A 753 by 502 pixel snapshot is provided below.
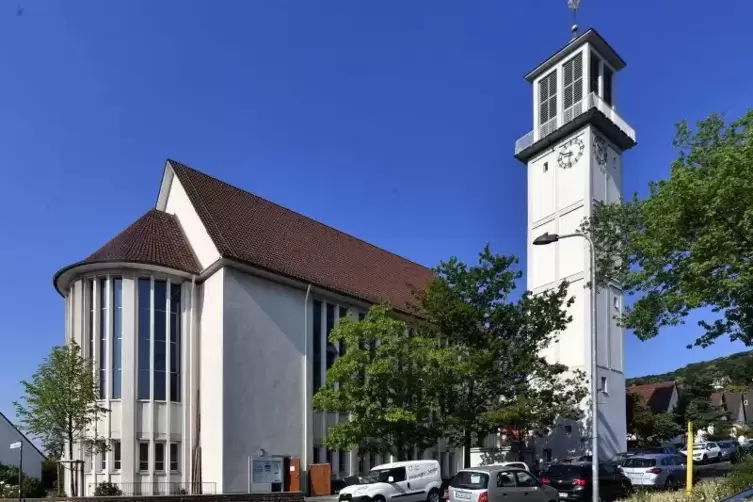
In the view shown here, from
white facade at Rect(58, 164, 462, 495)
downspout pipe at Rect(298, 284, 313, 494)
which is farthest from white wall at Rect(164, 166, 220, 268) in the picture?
downspout pipe at Rect(298, 284, 313, 494)

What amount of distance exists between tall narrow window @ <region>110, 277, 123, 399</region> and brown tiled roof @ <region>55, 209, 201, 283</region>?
1.28 m

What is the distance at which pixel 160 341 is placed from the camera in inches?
1179

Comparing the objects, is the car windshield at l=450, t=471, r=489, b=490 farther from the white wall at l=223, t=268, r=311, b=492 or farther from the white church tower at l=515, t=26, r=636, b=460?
the white church tower at l=515, t=26, r=636, b=460

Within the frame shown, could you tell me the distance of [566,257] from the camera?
4347cm

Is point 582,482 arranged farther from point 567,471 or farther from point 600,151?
point 600,151

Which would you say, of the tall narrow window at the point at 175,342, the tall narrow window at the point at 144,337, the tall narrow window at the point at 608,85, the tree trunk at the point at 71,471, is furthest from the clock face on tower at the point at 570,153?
the tree trunk at the point at 71,471

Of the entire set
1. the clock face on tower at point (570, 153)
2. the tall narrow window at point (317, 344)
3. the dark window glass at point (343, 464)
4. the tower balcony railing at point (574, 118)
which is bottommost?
the dark window glass at point (343, 464)

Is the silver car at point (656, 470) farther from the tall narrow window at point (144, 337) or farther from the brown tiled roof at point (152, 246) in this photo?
the brown tiled roof at point (152, 246)

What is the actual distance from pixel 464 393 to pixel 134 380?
13891 mm

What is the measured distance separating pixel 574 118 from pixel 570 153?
2282 mm

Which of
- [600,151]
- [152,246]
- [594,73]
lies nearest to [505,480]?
[152,246]

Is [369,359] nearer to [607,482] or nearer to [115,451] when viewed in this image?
[607,482]

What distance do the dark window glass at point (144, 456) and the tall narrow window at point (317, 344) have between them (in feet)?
26.8

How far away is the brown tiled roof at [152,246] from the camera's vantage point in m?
30.1
